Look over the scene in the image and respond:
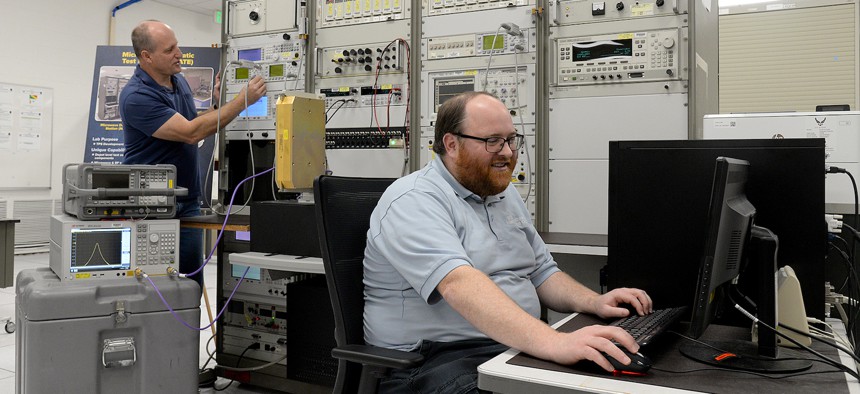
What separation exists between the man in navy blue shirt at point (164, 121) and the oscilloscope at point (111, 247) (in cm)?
26

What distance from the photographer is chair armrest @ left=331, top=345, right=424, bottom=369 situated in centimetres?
129

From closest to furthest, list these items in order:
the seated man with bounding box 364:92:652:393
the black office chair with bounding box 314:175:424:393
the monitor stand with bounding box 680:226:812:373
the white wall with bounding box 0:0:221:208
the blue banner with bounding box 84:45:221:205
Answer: the monitor stand with bounding box 680:226:812:373, the seated man with bounding box 364:92:652:393, the black office chair with bounding box 314:175:424:393, the blue banner with bounding box 84:45:221:205, the white wall with bounding box 0:0:221:208

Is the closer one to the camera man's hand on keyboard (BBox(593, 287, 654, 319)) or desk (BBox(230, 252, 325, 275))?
man's hand on keyboard (BBox(593, 287, 654, 319))

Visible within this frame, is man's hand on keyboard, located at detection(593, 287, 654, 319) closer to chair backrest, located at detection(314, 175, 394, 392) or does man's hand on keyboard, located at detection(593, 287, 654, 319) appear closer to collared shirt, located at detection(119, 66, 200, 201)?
chair backrest, located at detection(314, 175, 394, 392)

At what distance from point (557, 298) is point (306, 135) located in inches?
56.0

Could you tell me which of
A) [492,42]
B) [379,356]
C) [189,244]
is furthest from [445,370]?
[492,42]

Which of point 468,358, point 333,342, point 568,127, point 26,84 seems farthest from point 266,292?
point 26,84

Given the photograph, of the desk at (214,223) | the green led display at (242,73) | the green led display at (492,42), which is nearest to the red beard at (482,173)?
the desk at (214,223)

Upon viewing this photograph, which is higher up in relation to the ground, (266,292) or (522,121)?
Result: (522,121)

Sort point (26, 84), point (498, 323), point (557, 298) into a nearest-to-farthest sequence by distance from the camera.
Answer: point (498, 323) → point (557, 298) → point (26, 84)

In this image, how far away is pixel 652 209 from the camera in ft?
4.99

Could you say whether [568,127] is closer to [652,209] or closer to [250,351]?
[652,209]

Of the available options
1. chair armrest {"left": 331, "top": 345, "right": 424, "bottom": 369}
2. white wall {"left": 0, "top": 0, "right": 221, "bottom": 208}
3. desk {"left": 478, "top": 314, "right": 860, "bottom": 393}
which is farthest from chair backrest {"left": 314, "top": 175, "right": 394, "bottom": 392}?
white wall {"left": 0, "top": 0, "right": 221, "bottom": 208}

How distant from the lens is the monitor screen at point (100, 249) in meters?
2.44
